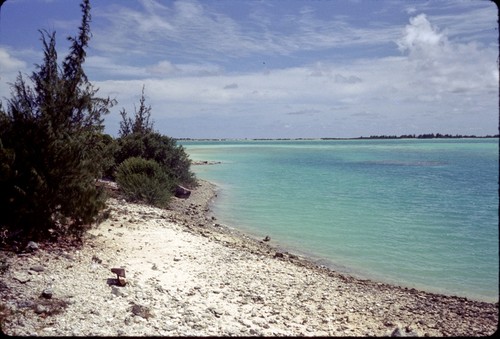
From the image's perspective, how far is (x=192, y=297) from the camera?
5.83 m

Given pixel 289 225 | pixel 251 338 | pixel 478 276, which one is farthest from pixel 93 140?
pixel 478 276

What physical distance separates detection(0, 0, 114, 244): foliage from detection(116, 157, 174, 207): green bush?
6.04 metres

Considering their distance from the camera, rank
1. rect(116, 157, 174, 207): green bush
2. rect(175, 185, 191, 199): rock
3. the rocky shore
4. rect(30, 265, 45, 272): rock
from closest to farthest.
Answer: the rocky shore, rect(30, 265, 45, 272): rock, rect(116, 157, 174, 207): green bush, rect(175, 185, 191, 199): rock

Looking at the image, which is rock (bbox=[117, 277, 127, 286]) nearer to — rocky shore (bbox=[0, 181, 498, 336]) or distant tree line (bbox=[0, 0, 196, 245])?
rocky shore (bbox=[0, 181, 498, 336])

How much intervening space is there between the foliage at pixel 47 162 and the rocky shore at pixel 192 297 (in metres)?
0.62

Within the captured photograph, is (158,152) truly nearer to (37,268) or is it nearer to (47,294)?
(37,268)

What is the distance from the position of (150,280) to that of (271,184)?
23224mm

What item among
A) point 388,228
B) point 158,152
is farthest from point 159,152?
point 388,228

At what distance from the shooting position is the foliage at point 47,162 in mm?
6527

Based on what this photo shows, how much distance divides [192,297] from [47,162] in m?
3.74

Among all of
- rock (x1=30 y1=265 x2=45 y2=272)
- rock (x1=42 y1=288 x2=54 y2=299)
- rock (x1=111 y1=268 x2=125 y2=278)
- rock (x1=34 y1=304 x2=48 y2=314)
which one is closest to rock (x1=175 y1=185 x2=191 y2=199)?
rock (x1=111 y1=268 x2=125 y2=278)

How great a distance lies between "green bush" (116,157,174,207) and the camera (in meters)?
13.9

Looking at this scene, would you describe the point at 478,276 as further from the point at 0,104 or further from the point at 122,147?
the point at 122,147

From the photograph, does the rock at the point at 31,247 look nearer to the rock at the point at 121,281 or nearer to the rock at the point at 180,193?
the rock at the point at 121,281
